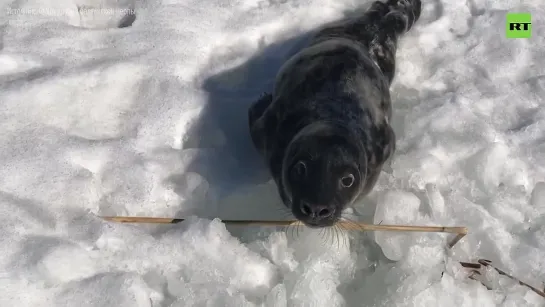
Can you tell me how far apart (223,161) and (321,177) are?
3.53 ft

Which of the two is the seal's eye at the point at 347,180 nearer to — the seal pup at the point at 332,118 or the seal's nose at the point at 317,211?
the seal pup at the point at 332,118

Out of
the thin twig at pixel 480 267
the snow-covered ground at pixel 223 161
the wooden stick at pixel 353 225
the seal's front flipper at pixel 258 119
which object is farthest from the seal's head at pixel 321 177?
the thin twig at pixel 480 267

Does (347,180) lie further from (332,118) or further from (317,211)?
(332,118)

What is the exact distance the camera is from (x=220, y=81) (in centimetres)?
384

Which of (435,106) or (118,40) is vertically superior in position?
(118,40)

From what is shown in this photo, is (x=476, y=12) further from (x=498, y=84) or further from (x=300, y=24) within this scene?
(x=300, y=24)

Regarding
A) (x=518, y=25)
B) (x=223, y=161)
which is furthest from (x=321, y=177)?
(x=518, y=25)

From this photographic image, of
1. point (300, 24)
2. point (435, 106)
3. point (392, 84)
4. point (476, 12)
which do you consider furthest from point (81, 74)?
point (476, 12)

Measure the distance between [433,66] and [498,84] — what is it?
1.58 feet

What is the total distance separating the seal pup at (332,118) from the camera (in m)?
2.54

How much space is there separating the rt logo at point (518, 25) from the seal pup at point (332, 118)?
34.1 inches

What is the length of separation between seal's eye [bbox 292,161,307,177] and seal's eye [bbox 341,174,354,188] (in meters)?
0.19

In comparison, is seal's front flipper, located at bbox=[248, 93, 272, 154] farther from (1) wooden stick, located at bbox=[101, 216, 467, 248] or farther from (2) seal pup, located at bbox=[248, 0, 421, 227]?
(1) wooden stick, located at bbox=[101, 216, 467, 248]

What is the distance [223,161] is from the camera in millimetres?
3420
